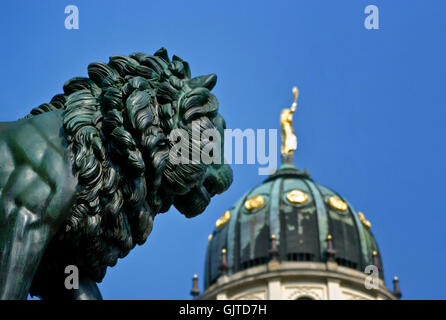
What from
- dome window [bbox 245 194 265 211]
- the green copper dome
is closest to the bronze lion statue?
the green copper dome

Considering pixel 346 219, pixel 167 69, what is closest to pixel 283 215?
pixel 346 219

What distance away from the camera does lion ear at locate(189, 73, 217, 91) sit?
19.2 ft

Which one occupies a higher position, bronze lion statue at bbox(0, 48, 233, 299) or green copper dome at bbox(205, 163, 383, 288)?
green copper dome at bbox(205, 163, 383, 288)

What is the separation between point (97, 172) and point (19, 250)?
1.97 ft

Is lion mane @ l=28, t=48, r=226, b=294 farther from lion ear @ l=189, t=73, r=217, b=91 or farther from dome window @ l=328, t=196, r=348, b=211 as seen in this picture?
dome window @ l=328, t=196, r=348, b=211

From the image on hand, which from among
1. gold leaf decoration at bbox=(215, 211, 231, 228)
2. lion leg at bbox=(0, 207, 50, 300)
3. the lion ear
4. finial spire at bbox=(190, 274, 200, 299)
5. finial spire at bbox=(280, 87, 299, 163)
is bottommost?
lion leg at bbox=(0, 207, 50, 300)

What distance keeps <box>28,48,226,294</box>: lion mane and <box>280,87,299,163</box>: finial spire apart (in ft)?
277

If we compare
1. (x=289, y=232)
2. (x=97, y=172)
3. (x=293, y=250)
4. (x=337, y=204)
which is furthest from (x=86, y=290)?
(x=337, y=204)

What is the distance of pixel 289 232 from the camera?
3164 inches

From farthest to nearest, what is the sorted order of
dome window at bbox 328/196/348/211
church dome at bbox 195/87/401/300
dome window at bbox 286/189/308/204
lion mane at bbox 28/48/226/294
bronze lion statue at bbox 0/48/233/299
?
dome window at bbox 328/196/348/211
dome window at bbox 286/189/308/204
church dome at bbox 195/87/401/300
lion mane at bbox 28/48/226/294
bronze lion statue at bbox 0/48/233/299

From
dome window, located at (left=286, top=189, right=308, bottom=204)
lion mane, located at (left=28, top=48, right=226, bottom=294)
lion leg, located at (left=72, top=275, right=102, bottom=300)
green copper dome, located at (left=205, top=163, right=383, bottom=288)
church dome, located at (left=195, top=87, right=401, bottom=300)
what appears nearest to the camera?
lion mane, located at (left=28, top=48, right=226, bottom=294)

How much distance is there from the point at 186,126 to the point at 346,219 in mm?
78022
